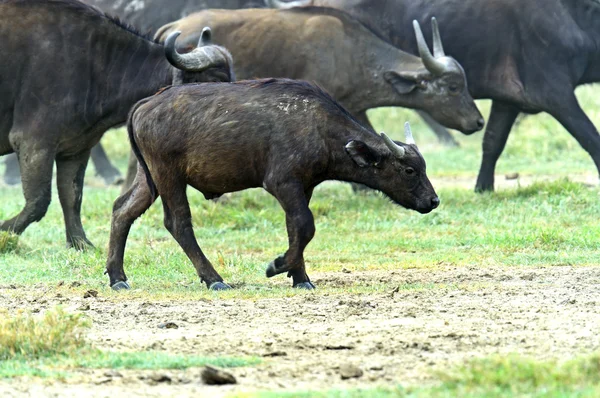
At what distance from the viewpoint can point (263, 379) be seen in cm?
567

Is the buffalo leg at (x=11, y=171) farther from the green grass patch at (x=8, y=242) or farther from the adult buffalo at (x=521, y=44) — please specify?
the green grass patch at (x=8, y=242)

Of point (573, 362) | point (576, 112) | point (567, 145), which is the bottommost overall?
point (567, 145)

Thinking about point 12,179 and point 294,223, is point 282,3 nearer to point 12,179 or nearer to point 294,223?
point 12,179

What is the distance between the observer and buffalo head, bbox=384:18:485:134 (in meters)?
13.5

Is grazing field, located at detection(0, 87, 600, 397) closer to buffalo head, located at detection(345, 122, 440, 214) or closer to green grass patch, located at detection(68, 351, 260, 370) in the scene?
green grass patch, located at detection(68, 351, 260, 370)

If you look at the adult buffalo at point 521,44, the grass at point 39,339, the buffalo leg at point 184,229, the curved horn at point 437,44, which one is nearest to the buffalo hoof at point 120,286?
the buffalo leg at point 184,229

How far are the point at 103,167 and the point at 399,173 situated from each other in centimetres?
969

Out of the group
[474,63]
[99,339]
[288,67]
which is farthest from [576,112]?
[99,339]

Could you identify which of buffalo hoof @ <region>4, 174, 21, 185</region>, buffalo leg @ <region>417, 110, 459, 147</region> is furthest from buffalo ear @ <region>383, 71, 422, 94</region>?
buffalo leg @ <region>417, 110, 459, 147</region>

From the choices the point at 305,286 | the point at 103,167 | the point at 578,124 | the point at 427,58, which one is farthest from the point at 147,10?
the point at 305,286

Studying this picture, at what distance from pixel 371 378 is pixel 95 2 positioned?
11.0m

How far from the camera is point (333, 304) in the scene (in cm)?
771

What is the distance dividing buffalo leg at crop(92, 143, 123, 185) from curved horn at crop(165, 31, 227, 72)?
23.7ft

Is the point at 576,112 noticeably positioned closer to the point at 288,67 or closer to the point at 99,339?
the point at 288,67
